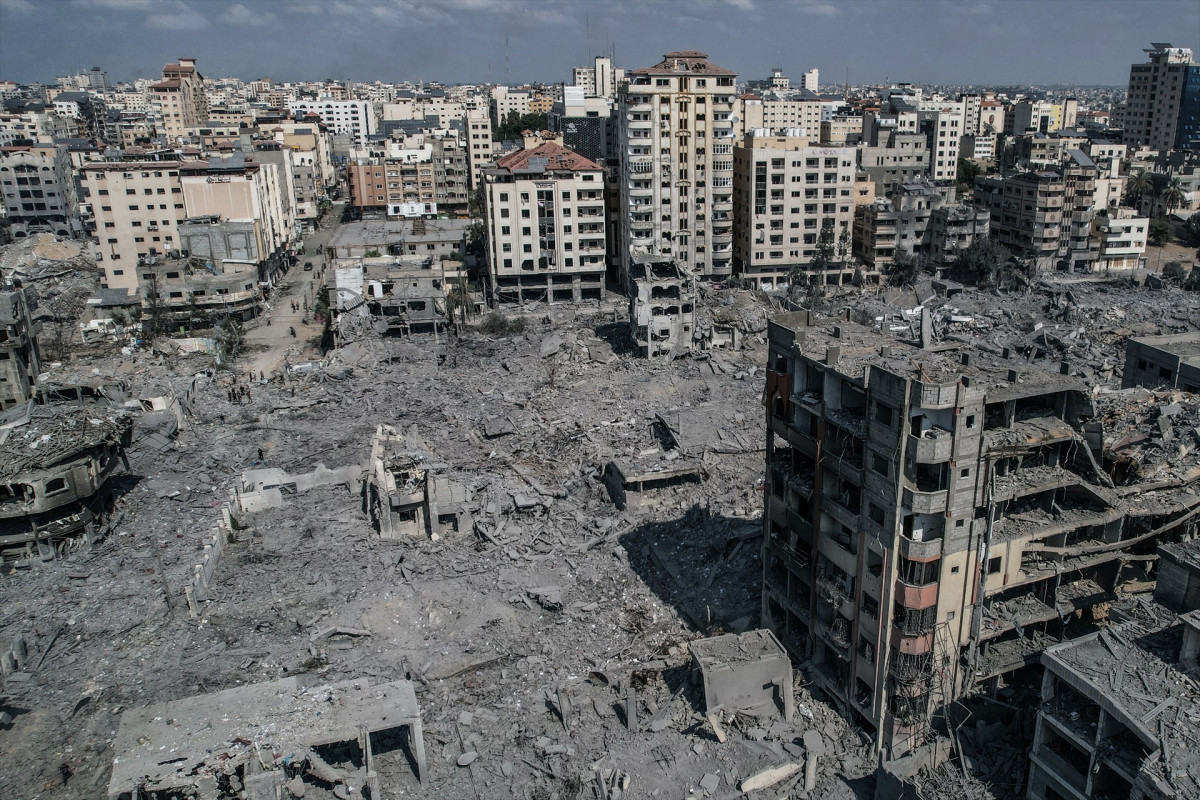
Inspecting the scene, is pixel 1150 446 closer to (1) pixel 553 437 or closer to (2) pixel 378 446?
(1) pixel 553 437

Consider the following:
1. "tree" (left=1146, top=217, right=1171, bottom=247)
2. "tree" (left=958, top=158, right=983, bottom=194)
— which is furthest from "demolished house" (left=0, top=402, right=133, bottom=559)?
"tree" (left=958, top=158, right=983, bottom=194)

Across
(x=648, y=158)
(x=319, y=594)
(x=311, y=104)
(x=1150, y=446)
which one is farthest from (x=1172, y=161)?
(x=311, y=104)

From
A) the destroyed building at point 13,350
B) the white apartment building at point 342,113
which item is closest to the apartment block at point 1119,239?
the destroyed building at point 13,350

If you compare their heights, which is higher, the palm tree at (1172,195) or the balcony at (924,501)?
the palm tree at (1172,195)

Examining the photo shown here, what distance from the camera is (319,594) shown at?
88.9 ft

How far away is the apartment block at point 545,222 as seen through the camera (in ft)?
209

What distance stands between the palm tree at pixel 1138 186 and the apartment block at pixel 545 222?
60972mm

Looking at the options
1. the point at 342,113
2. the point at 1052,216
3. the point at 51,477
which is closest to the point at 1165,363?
the point at 1052,216

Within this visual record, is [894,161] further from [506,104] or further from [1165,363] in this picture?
[506,104]

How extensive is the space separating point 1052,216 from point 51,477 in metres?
68.7

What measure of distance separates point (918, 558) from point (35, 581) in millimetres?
26786

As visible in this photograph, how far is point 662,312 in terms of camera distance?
161ft

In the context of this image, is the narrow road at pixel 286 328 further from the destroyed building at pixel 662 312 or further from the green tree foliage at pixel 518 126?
the green tree foliage at pixel 518 126

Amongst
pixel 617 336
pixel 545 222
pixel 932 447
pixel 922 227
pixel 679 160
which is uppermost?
pixel 679 160
